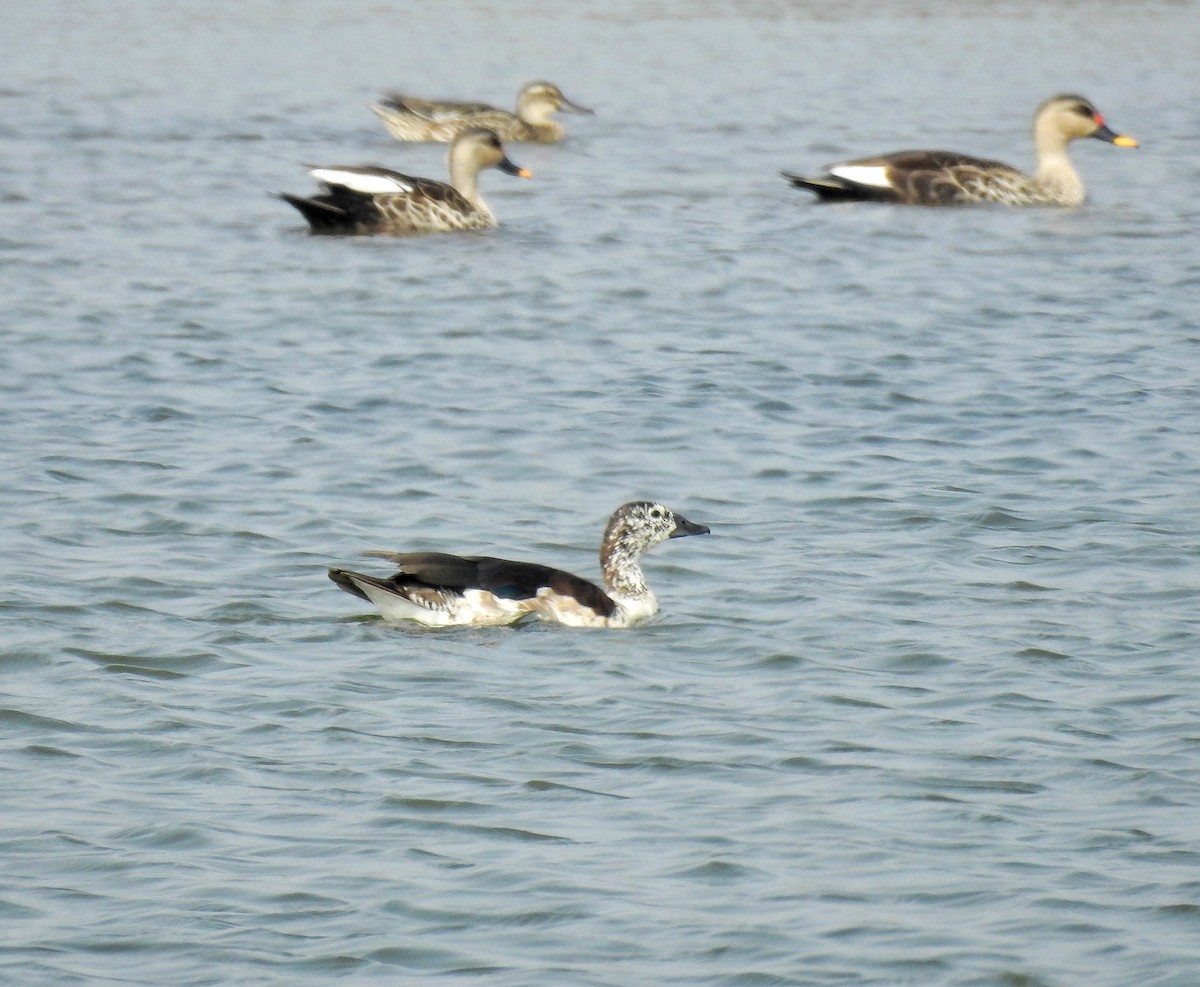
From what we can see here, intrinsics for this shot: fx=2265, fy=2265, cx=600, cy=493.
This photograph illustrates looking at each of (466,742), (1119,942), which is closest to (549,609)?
(466,742)

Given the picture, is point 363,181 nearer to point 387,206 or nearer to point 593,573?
point 387,206

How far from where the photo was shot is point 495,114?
26.1 meters

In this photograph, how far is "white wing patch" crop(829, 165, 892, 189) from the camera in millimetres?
20922

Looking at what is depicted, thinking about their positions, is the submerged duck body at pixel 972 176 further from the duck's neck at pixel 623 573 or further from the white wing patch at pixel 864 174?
the duck's neck at pixel 623 573

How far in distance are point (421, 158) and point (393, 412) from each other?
42.6 ft

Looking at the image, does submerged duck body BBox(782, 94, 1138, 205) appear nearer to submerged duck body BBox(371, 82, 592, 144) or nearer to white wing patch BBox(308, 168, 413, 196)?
white wing patch BBox(308, 168, 413, 196)

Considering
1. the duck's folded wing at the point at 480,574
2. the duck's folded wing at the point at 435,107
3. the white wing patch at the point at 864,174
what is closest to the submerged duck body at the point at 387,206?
the white wing patch at the point at 864,174

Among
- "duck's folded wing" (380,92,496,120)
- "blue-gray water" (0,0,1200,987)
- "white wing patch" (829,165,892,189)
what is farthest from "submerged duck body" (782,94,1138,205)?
"duck's folded wing" (380,92,496,120)

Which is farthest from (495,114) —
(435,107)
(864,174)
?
(864,174)

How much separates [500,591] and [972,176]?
42.2 feet

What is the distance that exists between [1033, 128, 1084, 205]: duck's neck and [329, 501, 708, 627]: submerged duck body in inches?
503

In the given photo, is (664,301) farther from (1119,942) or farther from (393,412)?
(1119,942)

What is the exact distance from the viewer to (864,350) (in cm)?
1489

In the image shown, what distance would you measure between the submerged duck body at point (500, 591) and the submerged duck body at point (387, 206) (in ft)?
33.0
